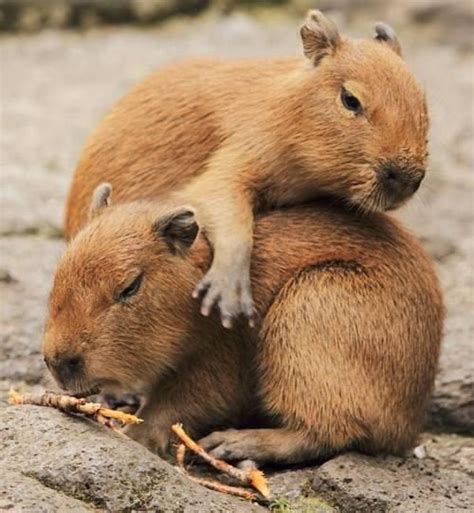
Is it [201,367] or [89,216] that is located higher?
[89,216]

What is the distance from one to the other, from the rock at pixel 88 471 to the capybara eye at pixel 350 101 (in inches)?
73.2

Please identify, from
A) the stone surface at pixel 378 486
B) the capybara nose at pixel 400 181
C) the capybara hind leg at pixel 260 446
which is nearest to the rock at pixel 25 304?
the capybara hind leg at pixel 260 446

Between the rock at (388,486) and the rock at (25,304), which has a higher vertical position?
the rock at (388,486)

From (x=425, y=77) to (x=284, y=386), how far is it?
5.28 metres

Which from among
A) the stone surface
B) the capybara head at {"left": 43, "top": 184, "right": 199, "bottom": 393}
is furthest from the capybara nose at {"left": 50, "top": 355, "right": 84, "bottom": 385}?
the stone surface

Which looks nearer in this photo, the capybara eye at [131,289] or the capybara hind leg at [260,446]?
the capybara eye at [131,289]

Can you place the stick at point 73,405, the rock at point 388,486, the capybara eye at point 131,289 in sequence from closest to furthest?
the stick at point 73,405 → the rock at point 388,486 → the capybara eye at point 131,289

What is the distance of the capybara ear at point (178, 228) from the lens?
5973mm

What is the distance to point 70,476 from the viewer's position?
513 centimetres

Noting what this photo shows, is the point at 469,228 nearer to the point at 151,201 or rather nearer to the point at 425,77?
the point at 425,77

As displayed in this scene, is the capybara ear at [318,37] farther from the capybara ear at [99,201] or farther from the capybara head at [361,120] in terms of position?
the capybara ear at [99,201]

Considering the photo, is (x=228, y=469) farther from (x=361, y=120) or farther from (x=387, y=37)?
(x=387, y=37)

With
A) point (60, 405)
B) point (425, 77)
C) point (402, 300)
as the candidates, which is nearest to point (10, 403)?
point (60, 405)

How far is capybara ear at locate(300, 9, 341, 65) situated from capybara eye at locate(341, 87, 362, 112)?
0.32m
